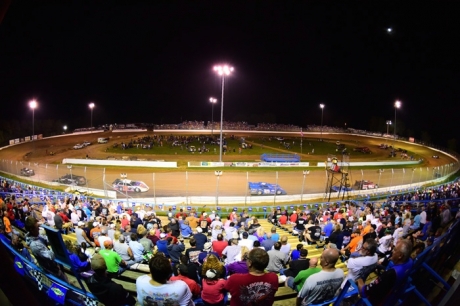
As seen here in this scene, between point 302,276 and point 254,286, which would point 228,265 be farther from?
point 254,286

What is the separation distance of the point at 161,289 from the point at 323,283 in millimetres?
1795

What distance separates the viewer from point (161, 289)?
3.27 metres

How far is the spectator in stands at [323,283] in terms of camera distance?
381cm

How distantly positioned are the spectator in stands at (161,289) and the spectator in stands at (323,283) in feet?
4.39

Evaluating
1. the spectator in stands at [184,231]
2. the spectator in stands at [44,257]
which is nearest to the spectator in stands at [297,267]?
the spectator in stands at [44,257]

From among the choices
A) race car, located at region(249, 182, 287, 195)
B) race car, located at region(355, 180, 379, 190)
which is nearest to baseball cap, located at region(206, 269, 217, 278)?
race car, located at region(249, 182, 287, 195)

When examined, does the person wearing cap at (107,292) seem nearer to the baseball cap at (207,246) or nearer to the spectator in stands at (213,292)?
the spectator in stands at (213,292)

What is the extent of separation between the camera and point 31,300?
2904 mm

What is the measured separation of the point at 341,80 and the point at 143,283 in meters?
112

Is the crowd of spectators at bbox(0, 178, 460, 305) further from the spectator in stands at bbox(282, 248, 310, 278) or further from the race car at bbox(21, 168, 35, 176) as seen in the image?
the race car at bbox(21, 168, 35, 176)

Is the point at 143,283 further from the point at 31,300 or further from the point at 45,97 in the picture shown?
the point at 45,97

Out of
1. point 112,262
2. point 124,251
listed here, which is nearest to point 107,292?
point 112,262

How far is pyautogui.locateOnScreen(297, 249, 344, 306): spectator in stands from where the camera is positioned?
12.5 ft

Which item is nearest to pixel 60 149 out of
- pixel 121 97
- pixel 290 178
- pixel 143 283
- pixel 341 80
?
pixel 290 178
